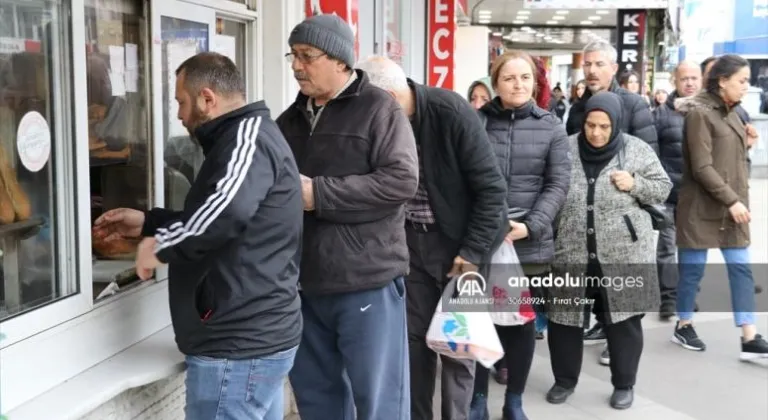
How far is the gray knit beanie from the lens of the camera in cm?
288

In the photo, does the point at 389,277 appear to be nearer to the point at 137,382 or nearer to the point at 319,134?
the point at 319,134

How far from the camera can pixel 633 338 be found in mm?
4562

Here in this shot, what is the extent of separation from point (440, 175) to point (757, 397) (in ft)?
8.39

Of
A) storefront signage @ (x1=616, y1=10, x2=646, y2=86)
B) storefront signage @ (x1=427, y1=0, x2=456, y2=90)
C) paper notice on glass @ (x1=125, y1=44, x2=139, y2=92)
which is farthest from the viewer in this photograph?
storefront signage @ (x1=616, y1=10, x2=646, y2=86)

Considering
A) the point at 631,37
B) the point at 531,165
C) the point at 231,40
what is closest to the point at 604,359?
the point at 531,165

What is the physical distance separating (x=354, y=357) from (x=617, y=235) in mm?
1894

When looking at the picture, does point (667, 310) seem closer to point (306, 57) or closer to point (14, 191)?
point (306, 57)

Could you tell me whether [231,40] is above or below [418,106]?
above

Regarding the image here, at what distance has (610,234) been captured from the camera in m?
4.42

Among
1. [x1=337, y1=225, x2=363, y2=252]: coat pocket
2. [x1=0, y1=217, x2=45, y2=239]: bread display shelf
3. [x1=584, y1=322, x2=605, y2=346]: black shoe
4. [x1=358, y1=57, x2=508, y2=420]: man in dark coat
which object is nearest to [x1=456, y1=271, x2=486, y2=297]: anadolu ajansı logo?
[x1=358, y1=57, x2=508, y2=420]: man in dark coat

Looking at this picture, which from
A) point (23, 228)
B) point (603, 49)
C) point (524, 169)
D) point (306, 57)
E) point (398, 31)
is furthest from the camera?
point (398, 31)

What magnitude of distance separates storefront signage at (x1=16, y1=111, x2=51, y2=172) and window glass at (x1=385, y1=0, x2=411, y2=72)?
552cm

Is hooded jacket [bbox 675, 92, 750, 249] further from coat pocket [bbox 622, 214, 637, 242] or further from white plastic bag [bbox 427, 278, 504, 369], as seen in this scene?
white plastic bag [bbox 427, 278, 504, 369]

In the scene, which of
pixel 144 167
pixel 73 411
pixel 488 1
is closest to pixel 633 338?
pixel 144 167
